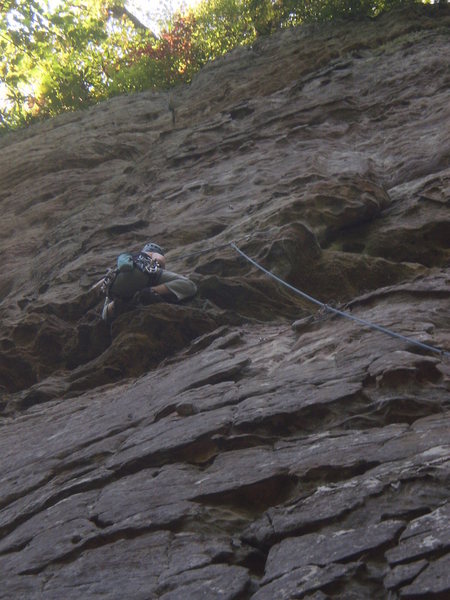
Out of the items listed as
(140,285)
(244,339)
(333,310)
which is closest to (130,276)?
(140,285)

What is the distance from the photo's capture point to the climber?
955cm

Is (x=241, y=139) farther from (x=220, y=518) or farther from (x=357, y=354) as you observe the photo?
(x=220, y=518)

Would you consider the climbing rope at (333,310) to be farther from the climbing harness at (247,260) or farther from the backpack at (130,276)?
the backpack at (130,276)

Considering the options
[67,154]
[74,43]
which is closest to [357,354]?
[67,154]

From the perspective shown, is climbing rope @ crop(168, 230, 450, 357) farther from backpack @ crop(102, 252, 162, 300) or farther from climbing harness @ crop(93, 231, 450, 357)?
A: backpack @ crop(102, 252, 162, 300)

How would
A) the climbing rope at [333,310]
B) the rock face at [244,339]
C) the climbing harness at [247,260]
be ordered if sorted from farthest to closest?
the climbing harness at [247,260] → the climbing rope at [333,310] → the rock face at [244,339]

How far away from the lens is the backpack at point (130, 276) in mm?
9508

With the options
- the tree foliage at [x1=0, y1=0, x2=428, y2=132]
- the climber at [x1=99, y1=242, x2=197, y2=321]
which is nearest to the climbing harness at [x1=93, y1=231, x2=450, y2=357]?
the climber at [x1=99, y1=242, x2=197, y2=321]

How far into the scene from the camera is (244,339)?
8297mm

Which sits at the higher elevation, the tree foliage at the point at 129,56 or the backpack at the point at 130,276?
the tree foliage at the point at 129,56

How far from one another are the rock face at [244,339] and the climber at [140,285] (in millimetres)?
222

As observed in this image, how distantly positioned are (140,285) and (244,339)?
2.04m

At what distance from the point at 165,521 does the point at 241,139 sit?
9.78 metres

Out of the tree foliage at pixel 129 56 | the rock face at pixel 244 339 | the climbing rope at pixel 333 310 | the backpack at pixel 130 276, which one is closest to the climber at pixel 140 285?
the backpack at pixel 130 276
